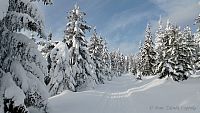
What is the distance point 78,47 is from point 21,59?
18639 millimetres

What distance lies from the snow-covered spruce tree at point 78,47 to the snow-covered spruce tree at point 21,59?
17.6 meters

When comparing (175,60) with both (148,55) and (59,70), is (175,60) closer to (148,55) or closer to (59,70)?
(148,55)

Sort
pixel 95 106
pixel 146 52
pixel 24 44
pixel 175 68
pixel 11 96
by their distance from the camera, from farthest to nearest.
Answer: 1. pixel 146 52
2. pixel 175 68
3. pixel 95 106
4. pixel 24 44
5. pixel 11 96

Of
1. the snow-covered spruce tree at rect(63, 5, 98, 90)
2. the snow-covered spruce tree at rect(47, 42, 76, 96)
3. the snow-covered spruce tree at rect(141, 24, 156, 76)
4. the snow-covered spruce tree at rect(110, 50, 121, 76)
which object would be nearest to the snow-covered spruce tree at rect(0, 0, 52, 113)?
the snow-covered spruce tree at rect(47, 42, 76, 96)

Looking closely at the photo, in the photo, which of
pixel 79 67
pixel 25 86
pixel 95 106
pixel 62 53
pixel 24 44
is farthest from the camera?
pixel 79 67

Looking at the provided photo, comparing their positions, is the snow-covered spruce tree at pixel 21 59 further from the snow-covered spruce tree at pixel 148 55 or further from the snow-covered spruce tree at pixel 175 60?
the snow-covered spruce tree at pixel 148 55

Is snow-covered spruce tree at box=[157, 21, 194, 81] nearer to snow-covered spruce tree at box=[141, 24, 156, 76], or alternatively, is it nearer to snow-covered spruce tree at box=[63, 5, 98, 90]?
snow-covered spruce tree at box=[63, 5, 98, 90]

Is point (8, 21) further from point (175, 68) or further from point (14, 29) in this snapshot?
point (175, 68)

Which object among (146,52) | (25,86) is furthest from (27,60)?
(146,52)

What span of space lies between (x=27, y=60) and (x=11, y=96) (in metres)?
2.16

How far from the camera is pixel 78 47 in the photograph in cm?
2903

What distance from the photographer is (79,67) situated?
2880cm

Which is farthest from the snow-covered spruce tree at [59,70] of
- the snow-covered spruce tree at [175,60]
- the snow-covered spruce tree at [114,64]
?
the snow-covered spruce tree at [114,64]

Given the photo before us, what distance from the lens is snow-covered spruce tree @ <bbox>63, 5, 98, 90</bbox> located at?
2880cm
